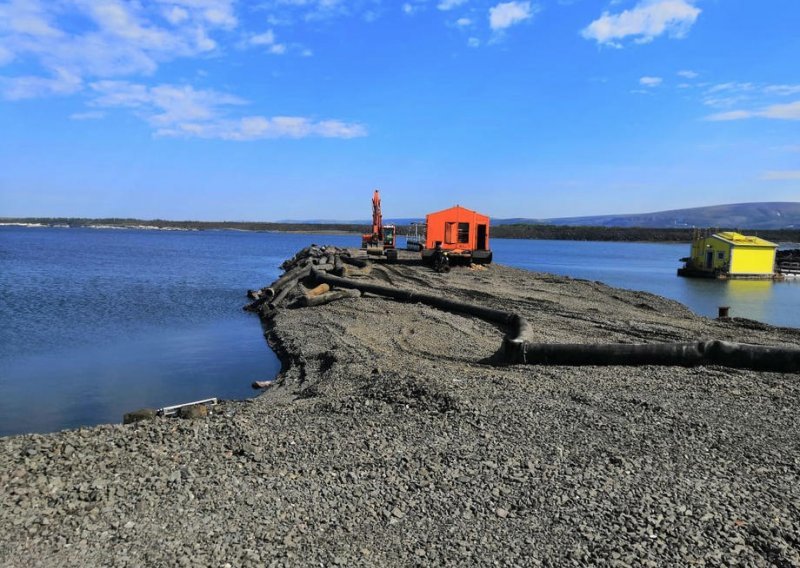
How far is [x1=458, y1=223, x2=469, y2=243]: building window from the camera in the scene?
3441cm

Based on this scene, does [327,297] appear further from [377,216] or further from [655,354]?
[377,216]

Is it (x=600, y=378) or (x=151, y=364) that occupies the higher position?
(x=600, y=378)

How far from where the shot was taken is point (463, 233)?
3462 cm

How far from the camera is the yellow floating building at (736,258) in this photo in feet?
134

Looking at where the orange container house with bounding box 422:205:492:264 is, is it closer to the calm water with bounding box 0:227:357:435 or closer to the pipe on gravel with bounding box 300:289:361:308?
the calm water with bounding box 0:227:357:435

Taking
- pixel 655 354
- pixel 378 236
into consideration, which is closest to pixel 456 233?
pixel 378 236

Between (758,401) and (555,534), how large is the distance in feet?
15.7

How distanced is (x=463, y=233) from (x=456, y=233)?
0.52 metres

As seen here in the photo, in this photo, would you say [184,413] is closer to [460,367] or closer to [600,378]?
[460,367]

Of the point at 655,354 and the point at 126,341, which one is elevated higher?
the point at 655,354

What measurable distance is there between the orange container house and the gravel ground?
24.7m

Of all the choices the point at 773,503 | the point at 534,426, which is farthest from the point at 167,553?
the point at 773,503

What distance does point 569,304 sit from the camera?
19.6 meters

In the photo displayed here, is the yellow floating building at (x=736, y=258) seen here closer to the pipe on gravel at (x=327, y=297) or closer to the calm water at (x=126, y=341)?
the calm water at (x=126, y=341)
